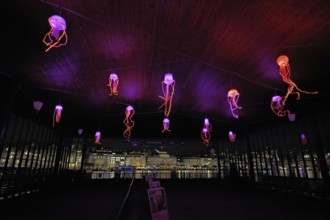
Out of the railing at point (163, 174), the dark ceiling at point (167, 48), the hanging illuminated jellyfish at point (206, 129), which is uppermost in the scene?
the dark ceiling at point (167, 48)

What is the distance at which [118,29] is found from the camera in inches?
152

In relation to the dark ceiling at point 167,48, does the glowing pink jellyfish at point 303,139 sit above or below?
below

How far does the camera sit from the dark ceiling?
3.36 m

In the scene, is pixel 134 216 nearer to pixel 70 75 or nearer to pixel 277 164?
pixel 70 75

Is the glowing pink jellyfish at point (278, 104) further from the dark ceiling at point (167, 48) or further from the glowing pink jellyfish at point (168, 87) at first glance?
the glowing pink jellyfish at point (168, 87)

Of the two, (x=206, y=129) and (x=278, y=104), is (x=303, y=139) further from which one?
(x=206, y=129)

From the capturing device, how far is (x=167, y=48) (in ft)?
14.5

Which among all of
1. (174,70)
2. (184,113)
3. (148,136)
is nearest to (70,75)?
(174,70)

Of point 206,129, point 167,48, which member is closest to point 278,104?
point 206,129

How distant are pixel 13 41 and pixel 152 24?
3212 millimetres

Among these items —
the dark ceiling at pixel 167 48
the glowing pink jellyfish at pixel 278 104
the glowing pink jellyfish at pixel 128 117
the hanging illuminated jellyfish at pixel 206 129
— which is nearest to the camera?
the dark ceiling at pixel 167 48

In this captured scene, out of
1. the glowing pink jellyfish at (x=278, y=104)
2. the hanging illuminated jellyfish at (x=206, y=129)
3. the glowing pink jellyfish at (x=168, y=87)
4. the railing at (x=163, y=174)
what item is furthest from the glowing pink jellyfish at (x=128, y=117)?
the glowing pink jellyfish at (x=278, y=104)

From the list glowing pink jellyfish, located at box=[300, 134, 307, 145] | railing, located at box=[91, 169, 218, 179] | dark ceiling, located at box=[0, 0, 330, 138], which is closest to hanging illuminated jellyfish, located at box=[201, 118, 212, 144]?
dark ceiling, located at box=[0, 0, 330, 138]

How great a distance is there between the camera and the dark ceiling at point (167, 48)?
3361mm
